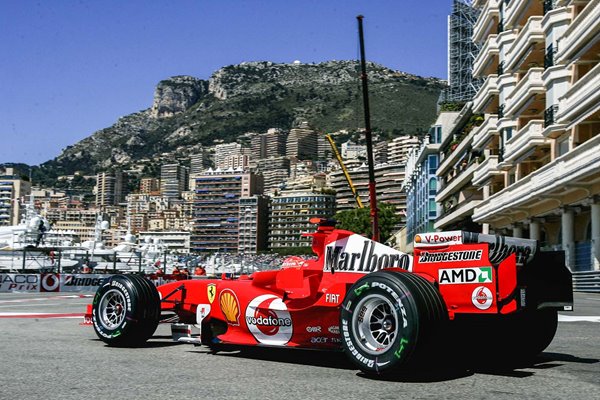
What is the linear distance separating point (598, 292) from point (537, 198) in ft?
25.7

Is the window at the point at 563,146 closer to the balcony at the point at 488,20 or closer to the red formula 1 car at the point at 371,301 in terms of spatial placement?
the balcony at the point at 488,20

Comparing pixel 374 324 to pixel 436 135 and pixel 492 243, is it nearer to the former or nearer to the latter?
pixel 492 243

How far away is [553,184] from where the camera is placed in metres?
36.5

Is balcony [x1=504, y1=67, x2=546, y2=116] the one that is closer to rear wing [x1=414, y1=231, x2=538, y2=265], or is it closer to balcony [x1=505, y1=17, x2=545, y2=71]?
balcony [x1=505, y1=17, x2=545, y2=71]

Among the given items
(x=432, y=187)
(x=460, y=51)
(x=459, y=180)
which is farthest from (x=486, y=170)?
(x=460, y=51)

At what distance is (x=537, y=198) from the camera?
40906 mm

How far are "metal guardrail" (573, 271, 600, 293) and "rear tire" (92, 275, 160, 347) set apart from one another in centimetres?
3025

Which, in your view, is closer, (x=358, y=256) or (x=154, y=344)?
(x=358, y=256)

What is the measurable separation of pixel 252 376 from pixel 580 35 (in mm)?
33145

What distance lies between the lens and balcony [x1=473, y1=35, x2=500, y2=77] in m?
52.9

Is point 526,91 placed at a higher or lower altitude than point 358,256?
higher

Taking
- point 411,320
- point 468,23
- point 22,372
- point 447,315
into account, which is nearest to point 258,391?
point 411,320

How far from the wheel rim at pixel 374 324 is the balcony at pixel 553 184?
26899 millimetres

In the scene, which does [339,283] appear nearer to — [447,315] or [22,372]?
[447,315]
